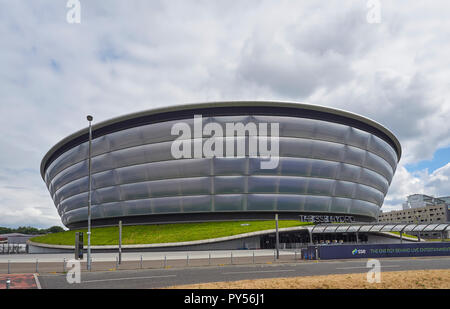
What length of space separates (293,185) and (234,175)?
9128 millimetres

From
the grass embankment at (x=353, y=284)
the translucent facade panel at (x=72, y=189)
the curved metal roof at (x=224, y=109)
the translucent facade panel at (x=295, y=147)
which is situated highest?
the curved metal roof at (x=224, y=109)

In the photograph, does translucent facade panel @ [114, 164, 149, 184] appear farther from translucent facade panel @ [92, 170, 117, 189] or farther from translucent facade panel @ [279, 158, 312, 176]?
translucent facade panel @ [279, 158, 312, 176]

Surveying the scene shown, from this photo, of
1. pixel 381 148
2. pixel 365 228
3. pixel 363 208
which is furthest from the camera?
pixel 381 148

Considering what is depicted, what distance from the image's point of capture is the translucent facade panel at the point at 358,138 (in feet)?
186

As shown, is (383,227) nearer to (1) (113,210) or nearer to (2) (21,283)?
(2) (21,283)

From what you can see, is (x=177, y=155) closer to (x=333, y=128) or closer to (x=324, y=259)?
(x=333, y=128)

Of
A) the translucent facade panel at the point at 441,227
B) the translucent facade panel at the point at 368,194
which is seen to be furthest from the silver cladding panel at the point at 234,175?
the translucent facade panel at the point at 441,227

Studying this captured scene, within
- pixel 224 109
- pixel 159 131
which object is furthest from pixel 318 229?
Answer: pixel 159 131

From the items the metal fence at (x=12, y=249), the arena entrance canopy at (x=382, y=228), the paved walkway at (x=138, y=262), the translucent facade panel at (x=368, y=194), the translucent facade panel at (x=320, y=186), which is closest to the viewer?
the paved walkway at (x=138, y=262)

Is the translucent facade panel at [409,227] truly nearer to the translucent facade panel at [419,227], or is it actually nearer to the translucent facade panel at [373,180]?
the translucent facade panel at [419,227]

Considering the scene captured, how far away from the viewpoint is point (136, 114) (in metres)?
54.0

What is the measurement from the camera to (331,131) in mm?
54406
